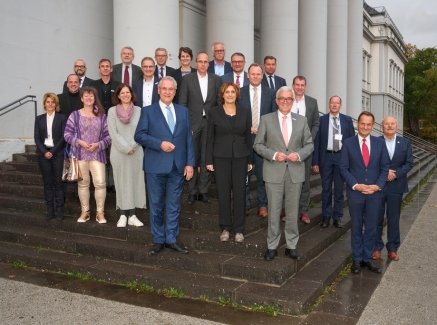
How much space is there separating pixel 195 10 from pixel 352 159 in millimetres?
11264

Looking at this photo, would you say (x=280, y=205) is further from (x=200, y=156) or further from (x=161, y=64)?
(x=161, y=64)

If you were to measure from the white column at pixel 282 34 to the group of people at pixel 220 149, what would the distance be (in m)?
8.35

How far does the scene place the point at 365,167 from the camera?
231 inches

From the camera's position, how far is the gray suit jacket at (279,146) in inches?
214

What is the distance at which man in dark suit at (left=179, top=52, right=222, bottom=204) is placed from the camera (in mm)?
6688

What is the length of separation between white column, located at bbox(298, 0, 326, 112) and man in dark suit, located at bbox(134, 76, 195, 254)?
1321 cm

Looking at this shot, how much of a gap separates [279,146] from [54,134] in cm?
360

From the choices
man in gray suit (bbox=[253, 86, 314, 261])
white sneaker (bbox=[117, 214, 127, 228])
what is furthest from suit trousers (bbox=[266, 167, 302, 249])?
white sneaker (bbox=[117, 214, 127, 228])

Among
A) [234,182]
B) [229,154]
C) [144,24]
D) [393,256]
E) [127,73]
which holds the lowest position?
[393,256]

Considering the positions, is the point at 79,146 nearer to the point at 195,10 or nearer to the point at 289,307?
the point at 289,307

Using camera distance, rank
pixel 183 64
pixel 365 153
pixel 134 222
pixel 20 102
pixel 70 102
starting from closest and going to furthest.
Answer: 1. pixel 365 153
2. pixel 134 222
3. pixel 183 64
4. pixel 70 102
5. pixel 20 102

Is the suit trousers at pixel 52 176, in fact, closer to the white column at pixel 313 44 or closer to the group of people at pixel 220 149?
the group of people at pixel 220 149

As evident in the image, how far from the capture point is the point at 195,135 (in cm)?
677

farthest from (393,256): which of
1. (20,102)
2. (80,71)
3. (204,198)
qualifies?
(20,102)
